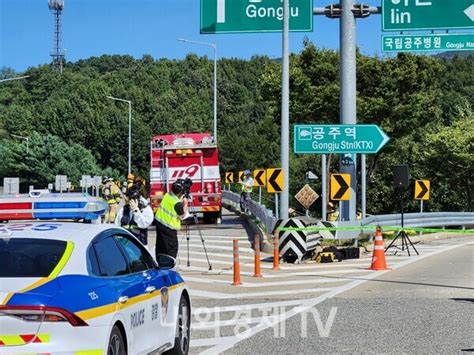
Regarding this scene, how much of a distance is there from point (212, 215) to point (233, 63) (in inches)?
3850

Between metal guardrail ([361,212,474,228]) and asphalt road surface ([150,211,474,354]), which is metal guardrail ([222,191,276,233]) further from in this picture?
asphalt road surface ([150,211,474,354])

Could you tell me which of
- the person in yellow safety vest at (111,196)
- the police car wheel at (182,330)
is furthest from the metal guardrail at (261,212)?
the police car wheel at (182,330)

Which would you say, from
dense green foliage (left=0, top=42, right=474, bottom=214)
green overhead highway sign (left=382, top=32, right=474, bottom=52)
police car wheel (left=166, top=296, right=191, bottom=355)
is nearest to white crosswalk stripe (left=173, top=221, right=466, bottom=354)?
police car wheel (left=166, top=296, right=191, bottom=355)

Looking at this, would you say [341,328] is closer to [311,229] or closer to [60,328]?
[60,328]

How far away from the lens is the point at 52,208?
866 centimetres

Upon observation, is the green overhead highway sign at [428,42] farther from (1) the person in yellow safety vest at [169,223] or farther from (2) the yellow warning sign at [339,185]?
(1) the person in yellow safety vest at [169,223]

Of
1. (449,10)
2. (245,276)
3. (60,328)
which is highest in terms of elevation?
(449,10)

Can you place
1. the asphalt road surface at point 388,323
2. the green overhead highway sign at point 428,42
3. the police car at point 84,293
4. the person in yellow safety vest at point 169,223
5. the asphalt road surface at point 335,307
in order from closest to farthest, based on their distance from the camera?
the police car at point 84,293 → the asphalt road surface at point 388,323 → the asphalt road surface at point 335,307 → the person in yellow safety vest at point 169,223 → the green overhead highway sign at point 428,42

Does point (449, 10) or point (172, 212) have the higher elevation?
point (449, 10)

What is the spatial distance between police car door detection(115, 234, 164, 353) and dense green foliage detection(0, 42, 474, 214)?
31.1 m

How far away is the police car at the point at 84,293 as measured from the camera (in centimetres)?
523

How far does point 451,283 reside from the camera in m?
14.4

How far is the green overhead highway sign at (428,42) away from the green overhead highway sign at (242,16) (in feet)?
8.02

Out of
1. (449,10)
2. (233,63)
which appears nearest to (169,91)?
(233,63)
